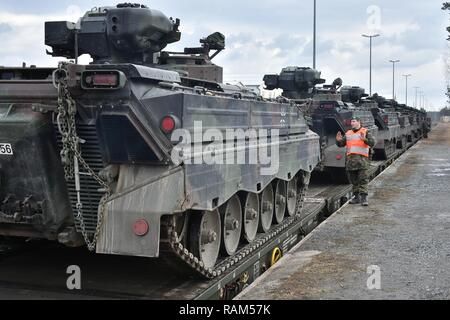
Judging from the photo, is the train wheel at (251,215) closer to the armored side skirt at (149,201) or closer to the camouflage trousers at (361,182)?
the armored side skirt at (149,201)

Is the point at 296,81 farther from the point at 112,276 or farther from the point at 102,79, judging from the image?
the point at 102,79

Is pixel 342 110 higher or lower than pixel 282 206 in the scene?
higher

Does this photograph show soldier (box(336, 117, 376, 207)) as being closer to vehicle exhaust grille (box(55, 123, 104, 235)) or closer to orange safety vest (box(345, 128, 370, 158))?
orange safety vest (box(345, 128, 370, 158))

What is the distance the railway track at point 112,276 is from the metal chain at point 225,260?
0.12 ft

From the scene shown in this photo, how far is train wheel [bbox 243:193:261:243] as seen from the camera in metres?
7.14

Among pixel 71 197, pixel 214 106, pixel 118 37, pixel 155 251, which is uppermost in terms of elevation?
pixel 118 37

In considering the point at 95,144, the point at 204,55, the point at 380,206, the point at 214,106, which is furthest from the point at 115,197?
the point at 380,206

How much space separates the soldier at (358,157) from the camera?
35.2 ft

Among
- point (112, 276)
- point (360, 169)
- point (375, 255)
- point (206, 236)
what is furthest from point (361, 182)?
point (112, 276)

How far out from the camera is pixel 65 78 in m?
4.71

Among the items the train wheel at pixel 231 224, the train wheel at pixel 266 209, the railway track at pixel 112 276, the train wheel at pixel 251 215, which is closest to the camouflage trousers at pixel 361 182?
the train wheel at pixel 266 209

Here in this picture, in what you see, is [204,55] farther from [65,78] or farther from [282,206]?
[65,78]

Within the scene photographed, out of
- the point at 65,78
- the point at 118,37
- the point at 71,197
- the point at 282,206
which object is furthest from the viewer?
the point at 282,206
